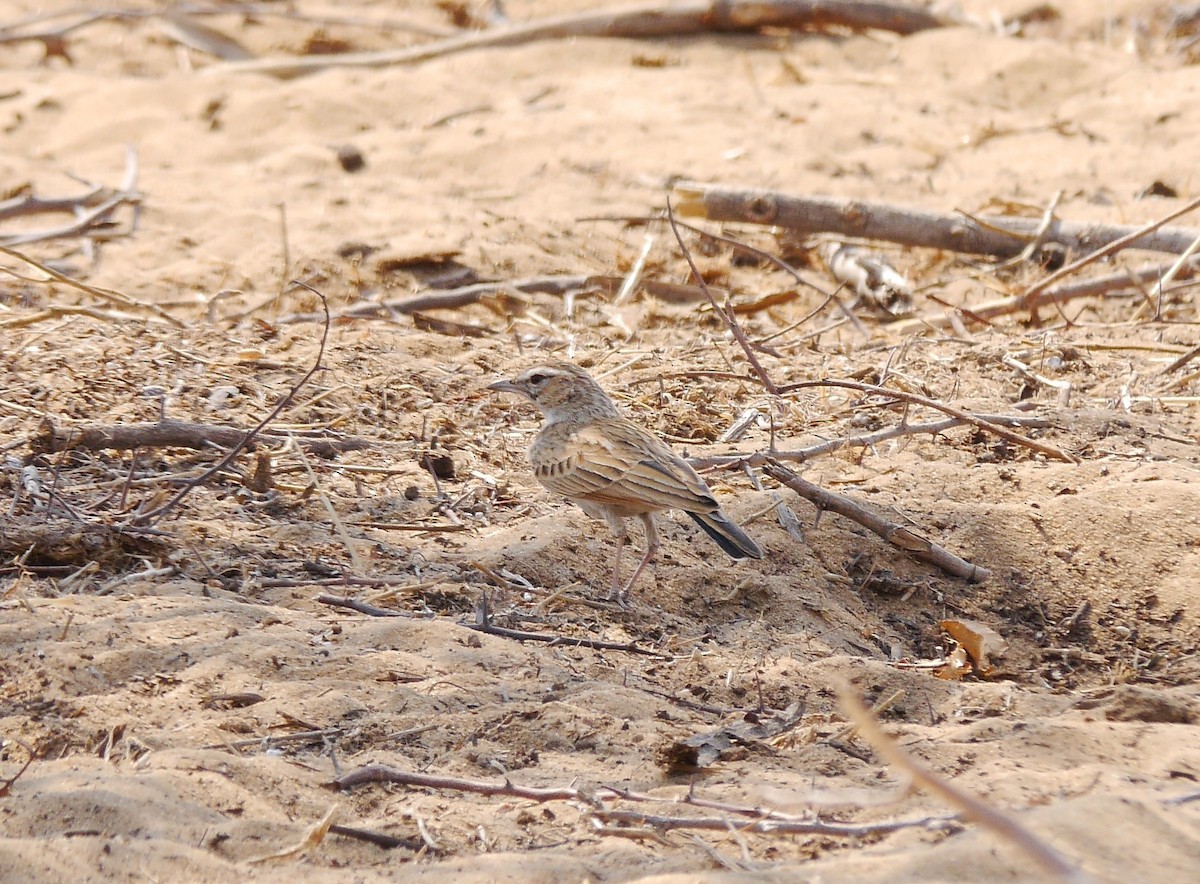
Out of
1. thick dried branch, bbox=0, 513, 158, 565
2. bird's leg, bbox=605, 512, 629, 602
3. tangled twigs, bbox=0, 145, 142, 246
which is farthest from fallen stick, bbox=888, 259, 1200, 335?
tangled twigs, bbox=0, 145, 142, 246

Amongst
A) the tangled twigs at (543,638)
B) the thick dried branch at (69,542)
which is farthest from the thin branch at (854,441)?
the thick dried branch at (69,542)

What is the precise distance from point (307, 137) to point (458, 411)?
5745 millimetres

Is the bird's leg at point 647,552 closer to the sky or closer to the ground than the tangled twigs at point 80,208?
closer to the sky

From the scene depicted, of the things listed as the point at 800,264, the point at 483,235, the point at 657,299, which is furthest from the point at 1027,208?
the point at 483,235

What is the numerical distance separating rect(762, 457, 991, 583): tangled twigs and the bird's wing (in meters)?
0.47

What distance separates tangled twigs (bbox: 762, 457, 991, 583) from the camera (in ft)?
16.8

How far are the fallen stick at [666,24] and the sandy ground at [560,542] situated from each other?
1.72m

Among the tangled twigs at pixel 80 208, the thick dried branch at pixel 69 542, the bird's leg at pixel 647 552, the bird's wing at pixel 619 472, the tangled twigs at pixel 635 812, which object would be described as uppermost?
the tangled twigs at pixel 635 812

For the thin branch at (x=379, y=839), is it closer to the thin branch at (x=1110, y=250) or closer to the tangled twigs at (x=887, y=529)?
the tangled twigs at (x=887, y=529)

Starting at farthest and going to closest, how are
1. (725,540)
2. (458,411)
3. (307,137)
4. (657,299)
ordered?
(307,137) → (657,299) → (458,411) → (725,540)

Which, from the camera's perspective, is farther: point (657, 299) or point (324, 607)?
point (657, 299)

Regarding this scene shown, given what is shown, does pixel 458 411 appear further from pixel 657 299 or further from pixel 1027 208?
pixel 1027 208

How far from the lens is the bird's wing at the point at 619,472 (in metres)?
4.87

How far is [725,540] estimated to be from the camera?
15.8 feet
